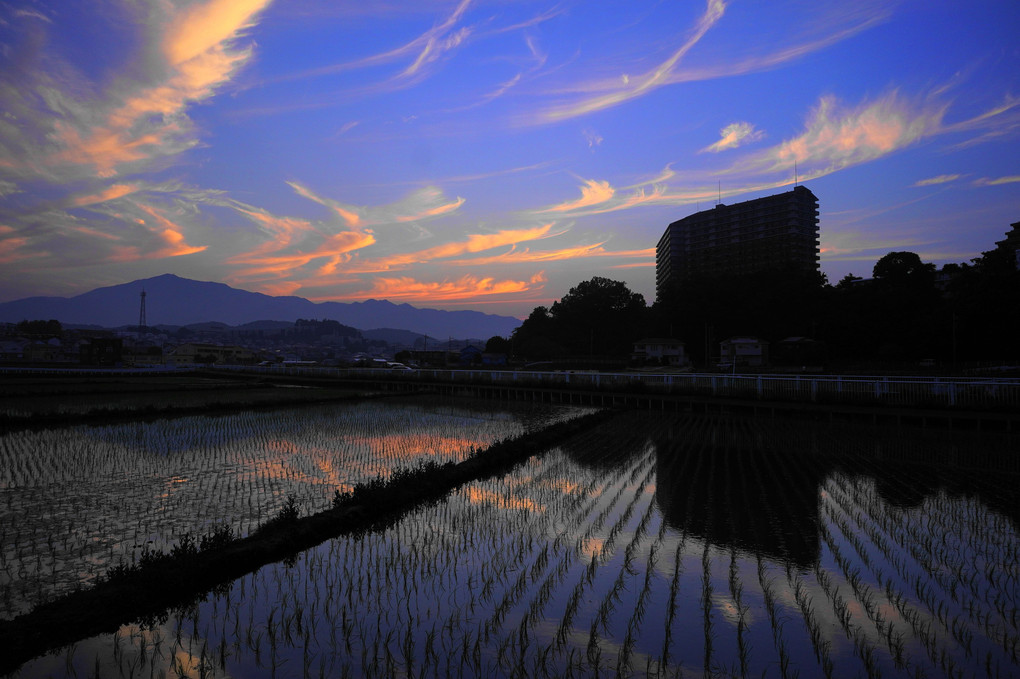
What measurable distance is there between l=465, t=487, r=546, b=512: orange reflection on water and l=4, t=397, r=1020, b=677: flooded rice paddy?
0.19 ft

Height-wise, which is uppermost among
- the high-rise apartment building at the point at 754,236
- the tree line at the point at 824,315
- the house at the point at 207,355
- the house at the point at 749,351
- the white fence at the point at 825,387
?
the high-rise apartment building at the point at 754,236

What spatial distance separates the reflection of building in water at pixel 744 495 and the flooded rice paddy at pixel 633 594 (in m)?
0.05

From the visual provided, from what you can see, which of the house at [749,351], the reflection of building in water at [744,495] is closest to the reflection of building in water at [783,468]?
the reflection of building in water at [744,495]

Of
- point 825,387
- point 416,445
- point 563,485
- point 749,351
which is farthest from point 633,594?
point 749,351

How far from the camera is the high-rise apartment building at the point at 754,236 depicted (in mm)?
95562

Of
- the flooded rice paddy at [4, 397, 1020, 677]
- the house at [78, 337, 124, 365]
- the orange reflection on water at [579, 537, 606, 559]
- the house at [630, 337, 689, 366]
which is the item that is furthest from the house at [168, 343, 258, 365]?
the orange reflection on water at [579, 537, 606, 559]

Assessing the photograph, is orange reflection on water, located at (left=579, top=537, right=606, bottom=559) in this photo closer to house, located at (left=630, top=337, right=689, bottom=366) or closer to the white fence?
the white fence

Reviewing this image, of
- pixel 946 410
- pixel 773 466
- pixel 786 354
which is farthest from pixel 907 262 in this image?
pixel 773 466

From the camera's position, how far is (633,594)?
181 inches

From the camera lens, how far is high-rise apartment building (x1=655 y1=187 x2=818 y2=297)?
95.6 metres

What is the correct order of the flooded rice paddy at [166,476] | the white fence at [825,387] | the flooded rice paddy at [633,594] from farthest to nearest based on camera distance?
the white fence at [825,387] < the flooded rice paddy at [166,476] < the flooded rice paddy at [633,594]

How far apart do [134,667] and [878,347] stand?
5729 centimetres

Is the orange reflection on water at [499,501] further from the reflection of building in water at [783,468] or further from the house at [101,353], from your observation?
the house at [101,353]

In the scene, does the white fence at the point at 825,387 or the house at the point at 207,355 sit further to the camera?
the house at the point at 207,355
